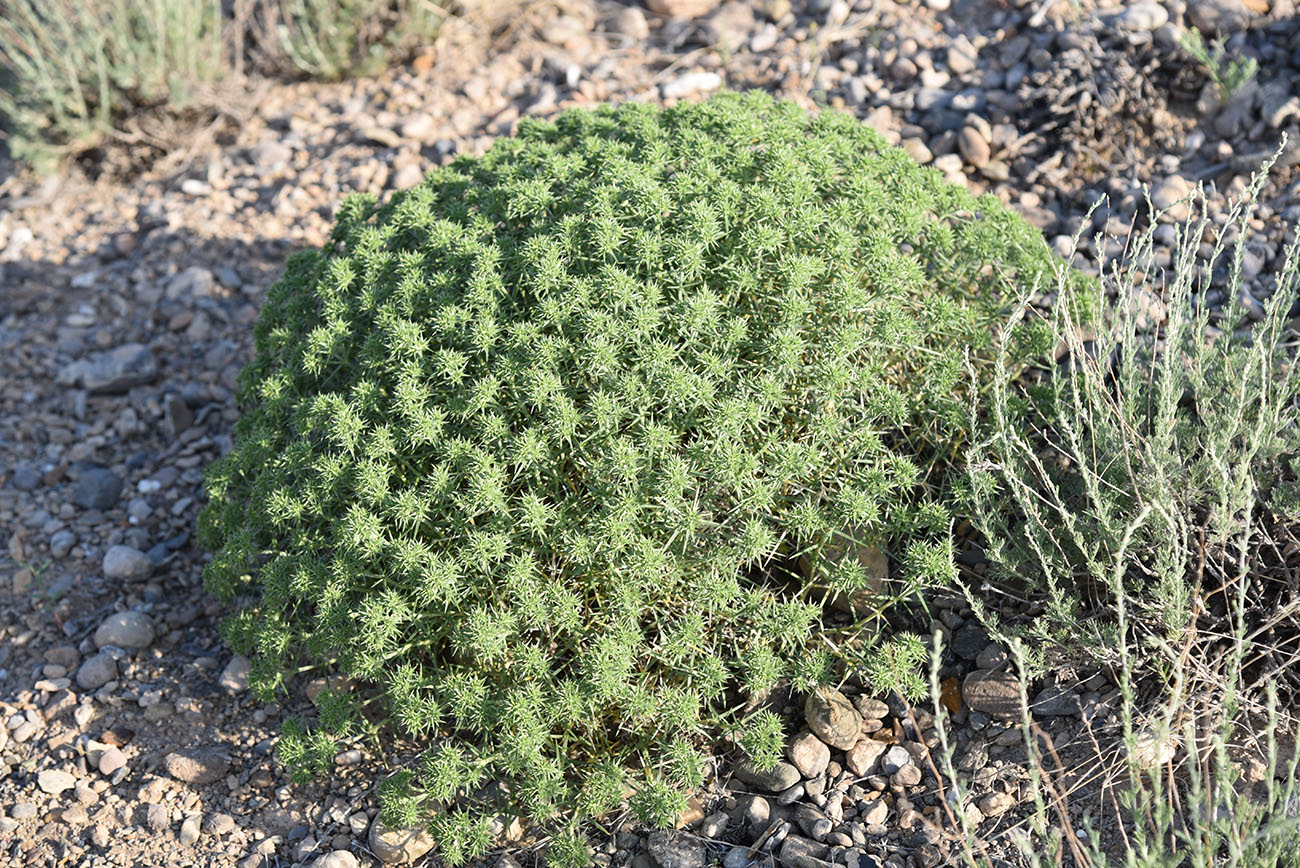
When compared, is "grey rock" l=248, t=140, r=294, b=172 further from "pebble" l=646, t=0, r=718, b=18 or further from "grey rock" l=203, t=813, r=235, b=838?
"grey rock" l=203, t=813, r=235, b=838

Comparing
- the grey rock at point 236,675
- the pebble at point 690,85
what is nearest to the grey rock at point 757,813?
the grey rock at point 236,675

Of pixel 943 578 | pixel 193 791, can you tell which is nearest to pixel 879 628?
pixel 943 578

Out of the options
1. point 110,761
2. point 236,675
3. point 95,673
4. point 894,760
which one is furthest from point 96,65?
point 894,760

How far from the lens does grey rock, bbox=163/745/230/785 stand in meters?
3.23

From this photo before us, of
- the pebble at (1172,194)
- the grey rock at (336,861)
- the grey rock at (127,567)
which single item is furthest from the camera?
the pebble at (1172,194)

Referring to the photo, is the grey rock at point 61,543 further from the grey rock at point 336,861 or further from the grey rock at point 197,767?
the grey rock at point 336,861

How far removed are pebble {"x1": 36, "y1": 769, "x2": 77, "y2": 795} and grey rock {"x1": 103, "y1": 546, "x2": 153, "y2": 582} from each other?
2.62 feet

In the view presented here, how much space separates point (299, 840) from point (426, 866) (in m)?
0.37

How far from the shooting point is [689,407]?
2.91m

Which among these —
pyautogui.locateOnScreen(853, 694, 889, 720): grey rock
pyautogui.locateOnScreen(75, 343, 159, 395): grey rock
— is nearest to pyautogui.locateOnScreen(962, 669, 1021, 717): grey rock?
pyautogui.locateOnScreen(853, 694, 889, 720): grey rock

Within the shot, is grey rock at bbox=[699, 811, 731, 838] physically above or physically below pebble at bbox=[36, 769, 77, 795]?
above

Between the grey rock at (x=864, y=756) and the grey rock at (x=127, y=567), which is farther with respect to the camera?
the grey rock at (x=127, y=567)

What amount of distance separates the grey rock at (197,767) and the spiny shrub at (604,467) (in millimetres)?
302

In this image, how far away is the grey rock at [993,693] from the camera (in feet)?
10.2
